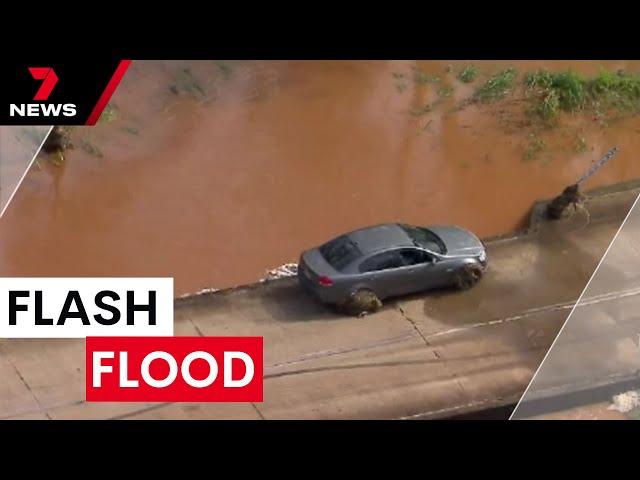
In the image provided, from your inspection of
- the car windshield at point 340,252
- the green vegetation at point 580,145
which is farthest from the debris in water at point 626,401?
the green vegetation at point 580,145

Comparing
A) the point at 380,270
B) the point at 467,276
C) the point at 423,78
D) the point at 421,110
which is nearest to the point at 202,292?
the point at 380,270

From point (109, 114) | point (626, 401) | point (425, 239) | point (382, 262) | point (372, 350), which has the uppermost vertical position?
point (109, 114)

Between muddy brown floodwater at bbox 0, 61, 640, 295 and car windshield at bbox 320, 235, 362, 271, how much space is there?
60.0 inches

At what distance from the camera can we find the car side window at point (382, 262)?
1720cm

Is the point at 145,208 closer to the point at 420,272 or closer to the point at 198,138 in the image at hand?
the point at 198,138

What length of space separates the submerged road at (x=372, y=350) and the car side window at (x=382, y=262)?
772 mm

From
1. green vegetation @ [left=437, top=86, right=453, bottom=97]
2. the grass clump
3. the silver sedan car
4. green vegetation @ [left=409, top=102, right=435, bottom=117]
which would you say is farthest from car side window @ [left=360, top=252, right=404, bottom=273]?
the grass clump

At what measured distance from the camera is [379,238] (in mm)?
17562

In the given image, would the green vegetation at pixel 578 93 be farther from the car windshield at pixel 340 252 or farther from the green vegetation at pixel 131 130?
the green vegetation at pixel 131 130

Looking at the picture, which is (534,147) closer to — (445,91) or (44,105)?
(445,91)

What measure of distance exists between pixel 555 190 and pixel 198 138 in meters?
7.34

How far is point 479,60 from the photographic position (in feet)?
79.6

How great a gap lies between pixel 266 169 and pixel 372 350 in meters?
5.68

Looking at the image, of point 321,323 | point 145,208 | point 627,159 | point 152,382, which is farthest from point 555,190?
point 152,382
